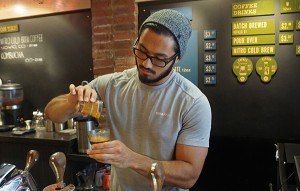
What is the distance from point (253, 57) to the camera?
8.00 ft

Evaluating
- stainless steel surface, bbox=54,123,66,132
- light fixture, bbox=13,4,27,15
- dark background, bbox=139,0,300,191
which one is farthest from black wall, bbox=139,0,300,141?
light fixture, bbox=13,4,27,15

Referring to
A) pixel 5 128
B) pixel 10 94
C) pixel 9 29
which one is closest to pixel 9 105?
pixel 10 94

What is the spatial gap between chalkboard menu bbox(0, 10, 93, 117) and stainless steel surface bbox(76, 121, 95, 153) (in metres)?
0.72

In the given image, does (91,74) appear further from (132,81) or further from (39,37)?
(132,81)

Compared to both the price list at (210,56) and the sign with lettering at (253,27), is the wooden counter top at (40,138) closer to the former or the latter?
the price list at (210,56)

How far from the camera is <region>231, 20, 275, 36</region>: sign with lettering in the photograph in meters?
2.36

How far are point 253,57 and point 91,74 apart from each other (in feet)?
5.35

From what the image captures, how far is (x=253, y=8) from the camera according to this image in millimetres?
2385

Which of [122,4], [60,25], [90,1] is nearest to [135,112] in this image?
[122,4]

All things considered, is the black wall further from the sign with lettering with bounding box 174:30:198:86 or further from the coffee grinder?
the coffee grinder

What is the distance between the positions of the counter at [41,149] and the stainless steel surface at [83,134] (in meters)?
0.10

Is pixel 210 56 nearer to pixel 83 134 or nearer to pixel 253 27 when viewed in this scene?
pixel 253 27

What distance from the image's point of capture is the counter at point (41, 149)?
254 cm

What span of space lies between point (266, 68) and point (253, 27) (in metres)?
0.36
